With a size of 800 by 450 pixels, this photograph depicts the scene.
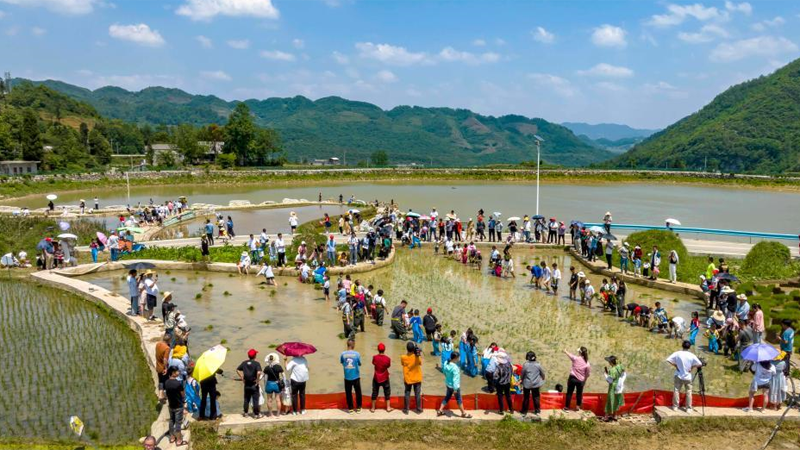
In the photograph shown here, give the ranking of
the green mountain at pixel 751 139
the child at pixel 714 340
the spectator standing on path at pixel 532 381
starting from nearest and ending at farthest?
the spectator standing on path at pixel 532 381 < the child at pixel 714 340 < the green mountain at pixel 751 139

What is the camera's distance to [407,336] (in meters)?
15.9

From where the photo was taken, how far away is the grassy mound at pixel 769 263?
75.6 ft

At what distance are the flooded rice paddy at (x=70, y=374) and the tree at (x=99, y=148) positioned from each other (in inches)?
3484

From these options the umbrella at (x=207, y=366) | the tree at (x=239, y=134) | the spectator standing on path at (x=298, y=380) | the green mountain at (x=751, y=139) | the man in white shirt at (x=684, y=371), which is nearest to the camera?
the umbrella at (x=207, y=366)

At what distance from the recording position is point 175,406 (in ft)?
32.1

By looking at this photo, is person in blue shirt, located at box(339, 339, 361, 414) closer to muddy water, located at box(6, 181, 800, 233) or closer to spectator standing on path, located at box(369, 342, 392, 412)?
spectator standing on path, located at box(369, 342, 392, 412)

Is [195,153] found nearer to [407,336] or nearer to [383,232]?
[383,232]

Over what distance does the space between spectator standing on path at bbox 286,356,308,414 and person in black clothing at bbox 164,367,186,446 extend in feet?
6.39

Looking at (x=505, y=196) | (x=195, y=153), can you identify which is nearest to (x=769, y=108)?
(x=505, y=196)

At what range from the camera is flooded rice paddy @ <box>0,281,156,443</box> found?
10.9 metres

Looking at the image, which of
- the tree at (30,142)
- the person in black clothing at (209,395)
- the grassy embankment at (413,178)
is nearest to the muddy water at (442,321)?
the person in black clothing at (209,395)

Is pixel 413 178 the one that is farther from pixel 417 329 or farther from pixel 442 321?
pixel 417 329

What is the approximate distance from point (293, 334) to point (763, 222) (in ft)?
147

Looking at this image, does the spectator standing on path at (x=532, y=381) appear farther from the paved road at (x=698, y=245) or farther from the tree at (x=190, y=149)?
the tree at (x=190, y=149)
